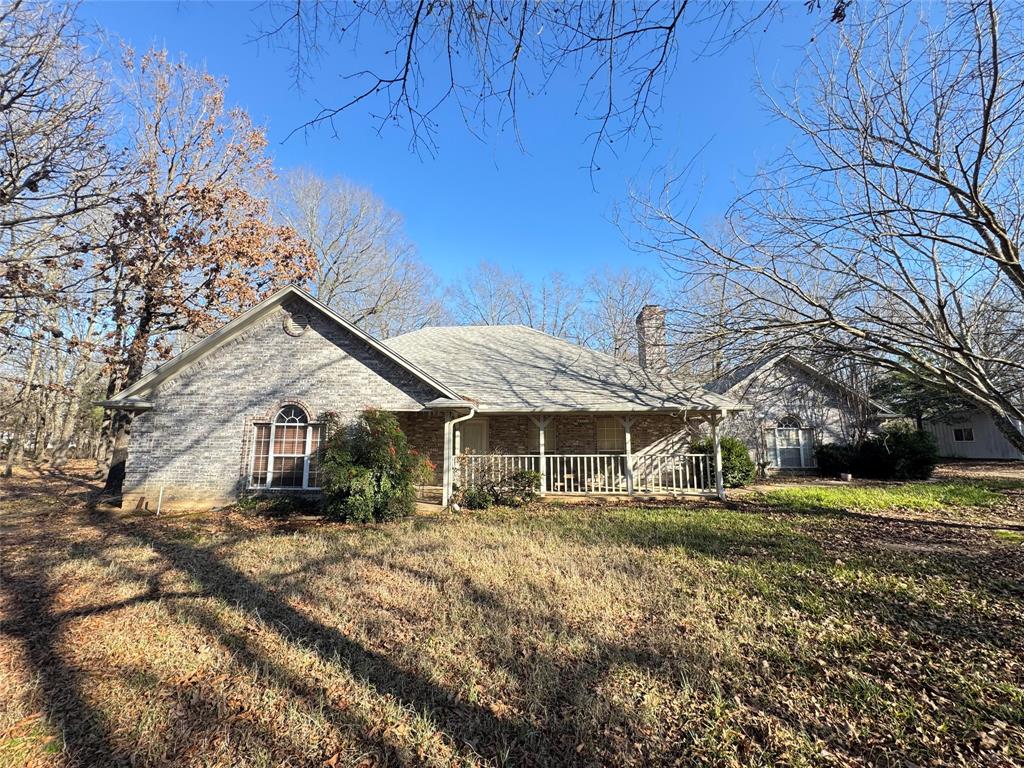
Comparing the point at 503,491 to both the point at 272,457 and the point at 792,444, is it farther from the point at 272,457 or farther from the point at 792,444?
the point at 792,444

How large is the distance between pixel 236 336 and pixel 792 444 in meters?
21.6

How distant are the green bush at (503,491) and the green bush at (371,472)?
1.81 metres

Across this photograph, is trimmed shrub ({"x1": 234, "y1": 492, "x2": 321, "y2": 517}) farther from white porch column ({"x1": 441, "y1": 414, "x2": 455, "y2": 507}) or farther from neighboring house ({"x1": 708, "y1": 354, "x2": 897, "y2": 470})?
neighboring house ({"x1": 708, "y1": 354, "x2": 897, "y2": 470})

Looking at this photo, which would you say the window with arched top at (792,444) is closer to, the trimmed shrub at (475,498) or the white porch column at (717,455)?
the white porch column at (717,455)

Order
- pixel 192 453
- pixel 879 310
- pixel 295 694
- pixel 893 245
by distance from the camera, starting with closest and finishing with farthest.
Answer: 1. pixel 295 694
2. pixel 893 245
3. pixel 879 310
4. pixel 192 453

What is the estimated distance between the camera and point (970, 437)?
27.5 m

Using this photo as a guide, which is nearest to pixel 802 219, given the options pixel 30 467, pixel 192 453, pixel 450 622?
pixel 450 622

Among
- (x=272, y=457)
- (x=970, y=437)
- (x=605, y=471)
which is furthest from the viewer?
(x=970, y=437)

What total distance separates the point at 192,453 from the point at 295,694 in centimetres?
1068

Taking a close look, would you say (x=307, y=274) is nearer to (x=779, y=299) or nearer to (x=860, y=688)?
(x=779, y=299)

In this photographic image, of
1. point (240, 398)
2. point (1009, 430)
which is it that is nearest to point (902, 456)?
point (1009, 430)

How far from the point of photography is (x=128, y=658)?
4145 mm

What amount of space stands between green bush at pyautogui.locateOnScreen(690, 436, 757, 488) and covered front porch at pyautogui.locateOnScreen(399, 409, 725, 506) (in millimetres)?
545

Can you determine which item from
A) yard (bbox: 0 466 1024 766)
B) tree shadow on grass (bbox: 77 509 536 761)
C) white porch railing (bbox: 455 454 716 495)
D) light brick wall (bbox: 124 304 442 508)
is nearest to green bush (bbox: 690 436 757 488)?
white porch railing (bbox: 455 454 716 495)
